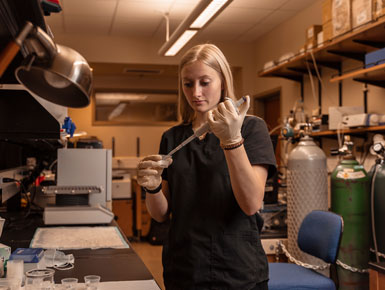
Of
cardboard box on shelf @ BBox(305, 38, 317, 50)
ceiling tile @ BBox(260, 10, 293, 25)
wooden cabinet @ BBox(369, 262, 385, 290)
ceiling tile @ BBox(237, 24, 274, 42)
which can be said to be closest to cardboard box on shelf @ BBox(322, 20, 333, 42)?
cardboard box on shelf @ BBox(305, 38, 317, 50)

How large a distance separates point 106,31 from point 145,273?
4.08 meters

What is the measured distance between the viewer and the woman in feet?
3.82

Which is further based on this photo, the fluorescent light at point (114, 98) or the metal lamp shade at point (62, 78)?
the fluorescent light at point (114, 98)

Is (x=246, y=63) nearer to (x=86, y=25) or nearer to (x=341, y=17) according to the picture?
(x=86, y=25)

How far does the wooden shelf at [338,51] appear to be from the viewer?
2.76 meters

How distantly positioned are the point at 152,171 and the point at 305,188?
72.9 inches

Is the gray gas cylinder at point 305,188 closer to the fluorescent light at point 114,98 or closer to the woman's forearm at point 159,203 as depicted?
the woman's forearm at point 159,203

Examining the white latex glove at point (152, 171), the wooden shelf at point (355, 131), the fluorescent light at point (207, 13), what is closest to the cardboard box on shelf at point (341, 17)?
the wooden shelf at point (355, 131)

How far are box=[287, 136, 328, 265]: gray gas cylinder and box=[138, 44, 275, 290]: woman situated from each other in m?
1.66

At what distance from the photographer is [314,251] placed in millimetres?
2227

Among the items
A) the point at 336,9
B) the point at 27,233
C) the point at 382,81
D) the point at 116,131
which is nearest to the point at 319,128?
the point at 382,81

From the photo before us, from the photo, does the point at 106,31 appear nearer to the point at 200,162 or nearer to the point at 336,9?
the point at 336,9

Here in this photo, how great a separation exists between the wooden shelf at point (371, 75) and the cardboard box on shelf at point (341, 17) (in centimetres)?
34

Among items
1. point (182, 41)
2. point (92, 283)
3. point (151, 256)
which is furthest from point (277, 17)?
point (92, 283)
